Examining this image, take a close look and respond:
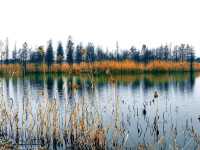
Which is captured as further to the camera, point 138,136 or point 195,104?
point 195,104

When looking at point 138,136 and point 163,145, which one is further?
point 138,136

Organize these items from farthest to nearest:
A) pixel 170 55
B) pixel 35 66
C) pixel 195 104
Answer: pixel 170 55
pixel 35 66
pixel 195 104

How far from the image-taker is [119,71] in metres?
38.9

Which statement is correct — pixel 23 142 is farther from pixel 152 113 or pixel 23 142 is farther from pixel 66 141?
pixel 152 113

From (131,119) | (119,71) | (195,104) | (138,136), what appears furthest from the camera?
(119,71)

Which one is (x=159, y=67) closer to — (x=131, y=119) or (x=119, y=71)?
(x=119, y=71)

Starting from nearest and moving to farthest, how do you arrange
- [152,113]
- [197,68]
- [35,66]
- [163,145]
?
[163,145] < [152,113] < [35,66] < [197,68]

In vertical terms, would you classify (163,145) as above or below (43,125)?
below

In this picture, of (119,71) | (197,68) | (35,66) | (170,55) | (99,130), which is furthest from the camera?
(170,55)

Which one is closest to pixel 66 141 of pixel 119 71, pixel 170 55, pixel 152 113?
pixel 152 113

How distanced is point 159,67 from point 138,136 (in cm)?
3254

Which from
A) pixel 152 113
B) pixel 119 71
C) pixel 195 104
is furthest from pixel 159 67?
pixel 152 113

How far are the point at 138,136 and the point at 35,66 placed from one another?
40.6 metres

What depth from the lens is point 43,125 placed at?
8234 millimetres
